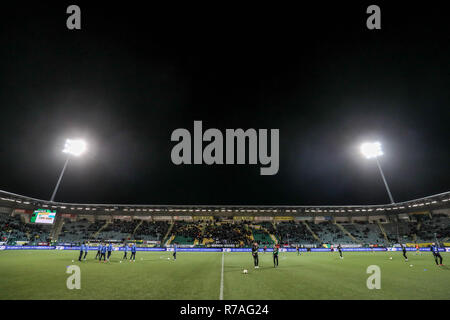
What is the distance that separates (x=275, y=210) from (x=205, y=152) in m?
43.7

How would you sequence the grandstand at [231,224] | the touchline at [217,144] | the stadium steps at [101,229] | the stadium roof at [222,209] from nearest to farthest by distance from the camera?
the touchline at [217,144], the grandstand at [231,224], the stadium roof at [222,209], the stadium steps at [101,229]

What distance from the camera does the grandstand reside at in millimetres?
47562

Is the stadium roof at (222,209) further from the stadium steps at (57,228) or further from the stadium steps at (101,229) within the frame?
the stadium steps at (101,229)

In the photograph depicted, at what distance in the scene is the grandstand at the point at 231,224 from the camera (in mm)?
47562

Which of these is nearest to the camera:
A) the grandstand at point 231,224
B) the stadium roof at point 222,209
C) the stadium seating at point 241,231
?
the stadium seating at point 241,231

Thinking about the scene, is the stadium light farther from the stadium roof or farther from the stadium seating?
the stadium roof

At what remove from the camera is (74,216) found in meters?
60.3

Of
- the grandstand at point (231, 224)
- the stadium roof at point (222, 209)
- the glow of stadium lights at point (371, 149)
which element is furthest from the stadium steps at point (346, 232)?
the glow of stadium lights at point (371, 149)

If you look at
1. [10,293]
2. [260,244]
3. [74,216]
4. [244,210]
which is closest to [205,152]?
[10,293]

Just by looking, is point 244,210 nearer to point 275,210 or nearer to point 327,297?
point 275,210

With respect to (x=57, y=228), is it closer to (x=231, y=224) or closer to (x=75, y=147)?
(x=75, y=147)

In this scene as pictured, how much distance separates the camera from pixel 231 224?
6028 centimetres

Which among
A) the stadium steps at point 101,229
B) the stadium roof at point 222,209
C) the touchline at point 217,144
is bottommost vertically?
the stadium steps at point 101,229

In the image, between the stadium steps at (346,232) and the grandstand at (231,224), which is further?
Answer: the stadium steps at (346,232)
